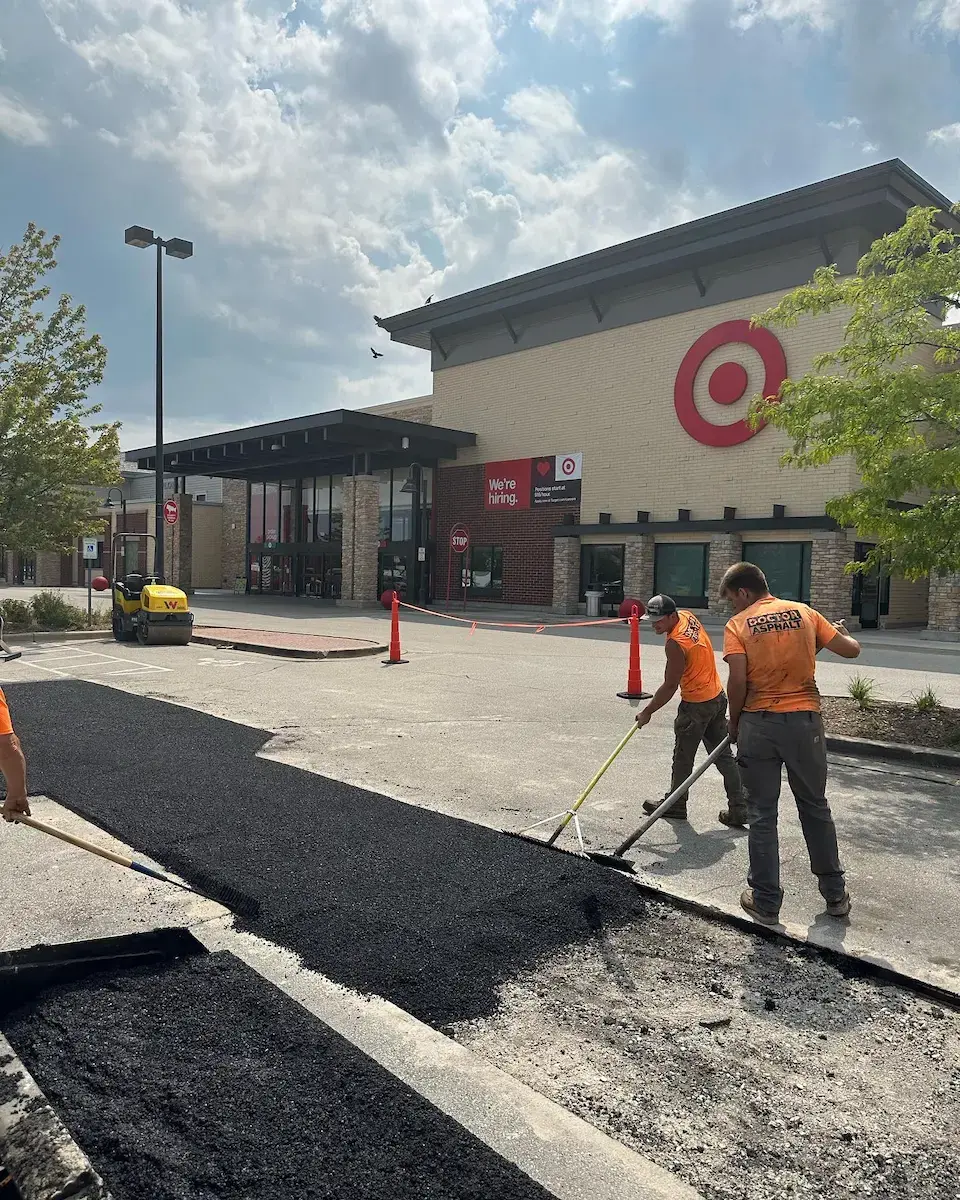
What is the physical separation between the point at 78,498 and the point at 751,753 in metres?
18.6

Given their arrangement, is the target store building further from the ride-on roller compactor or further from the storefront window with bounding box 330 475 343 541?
the ride-on roller compactor

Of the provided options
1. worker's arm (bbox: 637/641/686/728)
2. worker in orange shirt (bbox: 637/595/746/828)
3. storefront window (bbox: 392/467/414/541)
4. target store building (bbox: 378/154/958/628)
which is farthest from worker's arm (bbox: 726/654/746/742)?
storefront window (bbox: 392/467/414/541)

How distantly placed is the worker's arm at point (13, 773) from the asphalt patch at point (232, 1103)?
775mm

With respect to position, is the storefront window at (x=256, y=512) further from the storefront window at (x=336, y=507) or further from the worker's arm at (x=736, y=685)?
the worker's arm at (x=736, y=685)

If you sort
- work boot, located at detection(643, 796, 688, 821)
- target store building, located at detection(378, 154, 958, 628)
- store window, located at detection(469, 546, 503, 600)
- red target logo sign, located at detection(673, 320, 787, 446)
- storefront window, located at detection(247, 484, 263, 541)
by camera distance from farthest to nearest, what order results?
storefront window, located at detection(247, 484, 263, 541)
store window, located at detection(469, 546, 503, 600)
red target logo sign, located at detection(673, 320, 787, 446)
target store building, located at detection(378, 154, 958, 628)
work boot, located at detection(643, 796, 688, 821)

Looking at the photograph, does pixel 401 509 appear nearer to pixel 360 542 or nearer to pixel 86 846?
pixel 360 542

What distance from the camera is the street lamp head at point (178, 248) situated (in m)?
21.6

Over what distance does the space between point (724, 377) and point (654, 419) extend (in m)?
2.65

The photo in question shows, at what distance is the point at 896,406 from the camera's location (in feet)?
26.6

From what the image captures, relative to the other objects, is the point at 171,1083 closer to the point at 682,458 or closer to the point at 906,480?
the point at 906,480

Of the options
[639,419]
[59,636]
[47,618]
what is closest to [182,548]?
[47,618]

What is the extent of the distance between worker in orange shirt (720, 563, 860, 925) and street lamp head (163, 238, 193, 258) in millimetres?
21300

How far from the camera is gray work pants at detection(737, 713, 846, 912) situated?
4270mm

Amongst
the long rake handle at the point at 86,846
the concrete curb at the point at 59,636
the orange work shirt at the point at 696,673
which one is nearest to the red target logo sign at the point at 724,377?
the concrete curb at the point at 59,636
